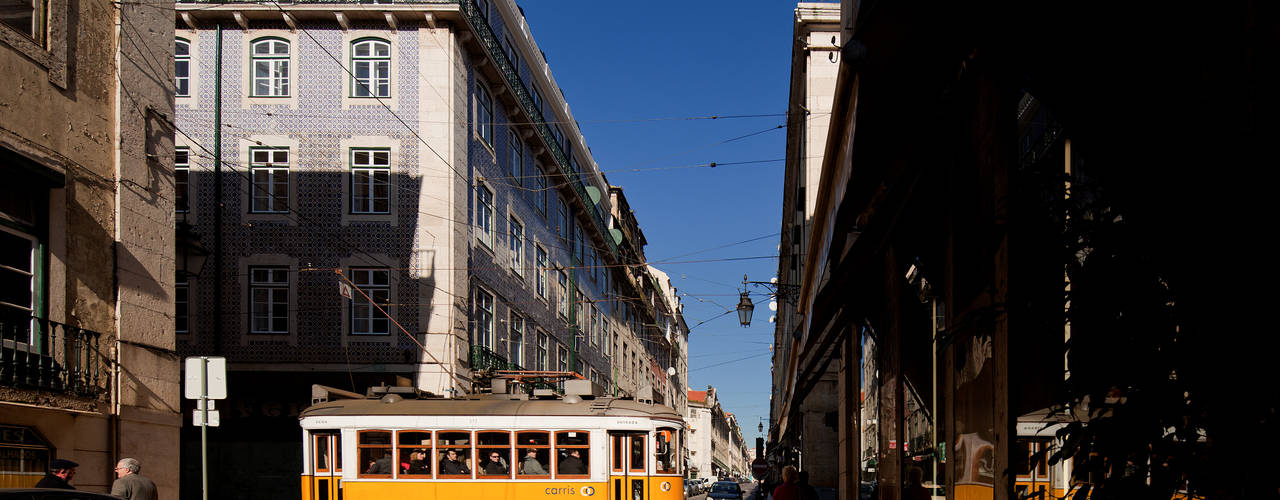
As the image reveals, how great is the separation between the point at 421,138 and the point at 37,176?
16143mm

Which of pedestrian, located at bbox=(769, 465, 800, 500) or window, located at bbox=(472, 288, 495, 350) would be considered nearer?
pedestrian, located at bbox=(769, 465, 800, 500)

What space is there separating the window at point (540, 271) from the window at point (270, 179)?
11.7 meters

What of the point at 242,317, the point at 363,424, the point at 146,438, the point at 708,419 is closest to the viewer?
the point at 146,438

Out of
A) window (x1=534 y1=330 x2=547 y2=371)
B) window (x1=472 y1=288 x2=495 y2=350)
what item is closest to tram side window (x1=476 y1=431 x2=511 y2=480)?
window (x1=472 y1=288 x2=495 y2=350)

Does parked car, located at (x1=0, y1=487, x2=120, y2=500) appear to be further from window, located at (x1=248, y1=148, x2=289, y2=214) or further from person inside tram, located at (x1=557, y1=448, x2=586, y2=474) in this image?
window, located at (x1=248, y1=148, x2=289, y2=214)

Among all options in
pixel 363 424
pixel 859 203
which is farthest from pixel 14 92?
pixel 859 203

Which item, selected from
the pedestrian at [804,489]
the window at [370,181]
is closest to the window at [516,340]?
the window at [370,181]

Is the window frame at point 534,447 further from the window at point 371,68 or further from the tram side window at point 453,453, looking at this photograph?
the window at point 371,68

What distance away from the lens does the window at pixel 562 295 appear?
42.8m

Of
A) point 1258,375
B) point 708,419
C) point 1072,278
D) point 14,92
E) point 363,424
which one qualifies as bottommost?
point 708,419

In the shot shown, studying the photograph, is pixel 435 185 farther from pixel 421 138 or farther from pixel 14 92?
pixel 14 92

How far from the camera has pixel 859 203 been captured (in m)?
9.85

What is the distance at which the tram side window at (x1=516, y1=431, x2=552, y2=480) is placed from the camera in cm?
1648

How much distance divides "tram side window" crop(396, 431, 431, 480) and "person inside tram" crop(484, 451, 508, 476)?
914 mm
